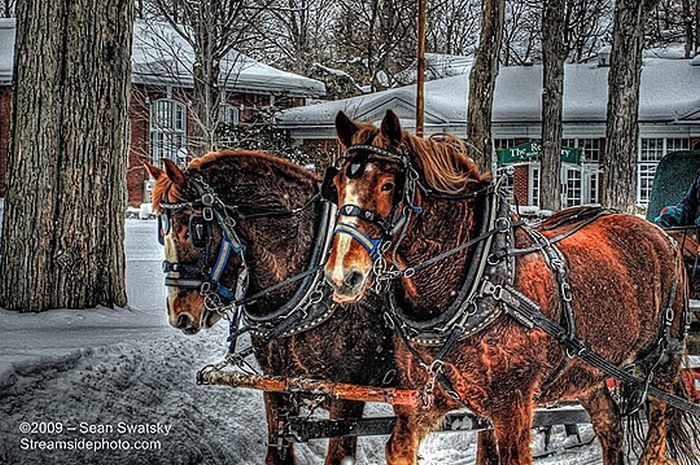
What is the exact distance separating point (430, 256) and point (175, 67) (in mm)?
19339

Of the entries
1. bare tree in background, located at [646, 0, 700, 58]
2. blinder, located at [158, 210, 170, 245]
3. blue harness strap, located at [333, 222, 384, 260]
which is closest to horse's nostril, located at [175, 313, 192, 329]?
blinder, located at [158, 210, 170, 245]

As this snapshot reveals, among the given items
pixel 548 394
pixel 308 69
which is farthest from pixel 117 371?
pixel 308 69

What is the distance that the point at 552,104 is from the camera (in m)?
20.1

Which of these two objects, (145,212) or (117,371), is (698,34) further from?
(117,371)

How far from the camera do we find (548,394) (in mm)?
4445

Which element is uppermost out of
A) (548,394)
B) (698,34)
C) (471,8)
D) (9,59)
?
(471,8)

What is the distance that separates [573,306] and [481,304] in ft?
2.00

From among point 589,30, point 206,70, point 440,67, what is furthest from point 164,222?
point 589,30

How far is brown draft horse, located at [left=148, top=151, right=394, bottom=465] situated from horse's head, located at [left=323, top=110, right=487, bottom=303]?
886 millimetres

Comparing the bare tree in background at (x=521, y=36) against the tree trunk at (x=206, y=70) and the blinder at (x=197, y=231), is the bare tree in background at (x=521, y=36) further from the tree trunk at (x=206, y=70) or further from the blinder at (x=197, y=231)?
the blinder at (x=197, y=231)

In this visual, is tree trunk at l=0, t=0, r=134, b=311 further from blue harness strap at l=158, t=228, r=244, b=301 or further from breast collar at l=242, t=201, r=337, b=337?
breast collar at l=242, t=201, r=337, b=337

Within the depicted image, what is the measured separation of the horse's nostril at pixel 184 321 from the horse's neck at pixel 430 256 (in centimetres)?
116

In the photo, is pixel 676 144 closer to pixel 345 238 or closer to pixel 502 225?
pixel 502 225

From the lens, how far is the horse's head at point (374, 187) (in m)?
3.64
